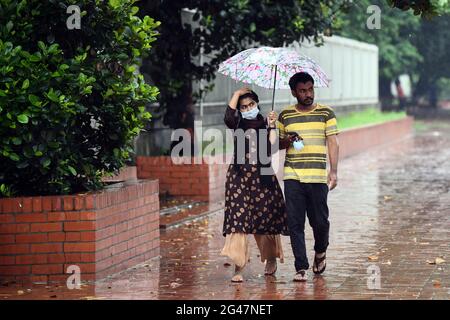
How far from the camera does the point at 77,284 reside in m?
9.43

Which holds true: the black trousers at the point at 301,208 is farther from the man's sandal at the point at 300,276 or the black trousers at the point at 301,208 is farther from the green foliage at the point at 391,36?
the green foliage at the point at 391,36

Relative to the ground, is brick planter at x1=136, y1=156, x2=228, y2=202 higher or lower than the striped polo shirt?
lower

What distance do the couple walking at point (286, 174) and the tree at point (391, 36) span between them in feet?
81.5

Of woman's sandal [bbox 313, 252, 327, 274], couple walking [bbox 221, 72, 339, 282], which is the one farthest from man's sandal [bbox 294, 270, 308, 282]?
woman's sandal [bbox 313, 252, 327, 274]

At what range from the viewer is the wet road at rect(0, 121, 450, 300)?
9.00 metres

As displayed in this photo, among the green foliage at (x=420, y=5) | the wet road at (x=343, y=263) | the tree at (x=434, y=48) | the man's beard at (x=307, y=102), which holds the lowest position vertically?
the wet road at (x=343, y=263)

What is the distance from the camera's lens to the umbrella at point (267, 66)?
32.1ft

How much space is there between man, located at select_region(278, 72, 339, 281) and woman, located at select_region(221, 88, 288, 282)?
0.15 m

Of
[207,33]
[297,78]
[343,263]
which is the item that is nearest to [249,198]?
[297,78]

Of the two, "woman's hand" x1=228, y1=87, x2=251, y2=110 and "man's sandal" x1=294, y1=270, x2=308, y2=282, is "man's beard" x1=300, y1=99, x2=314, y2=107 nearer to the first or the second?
"woman's hand" x1=228, y1=87, x2=251, y2=110

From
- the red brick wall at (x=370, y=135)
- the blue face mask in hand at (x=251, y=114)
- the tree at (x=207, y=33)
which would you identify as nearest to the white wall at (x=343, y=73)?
the red brick wall at (x=370, y=135)
